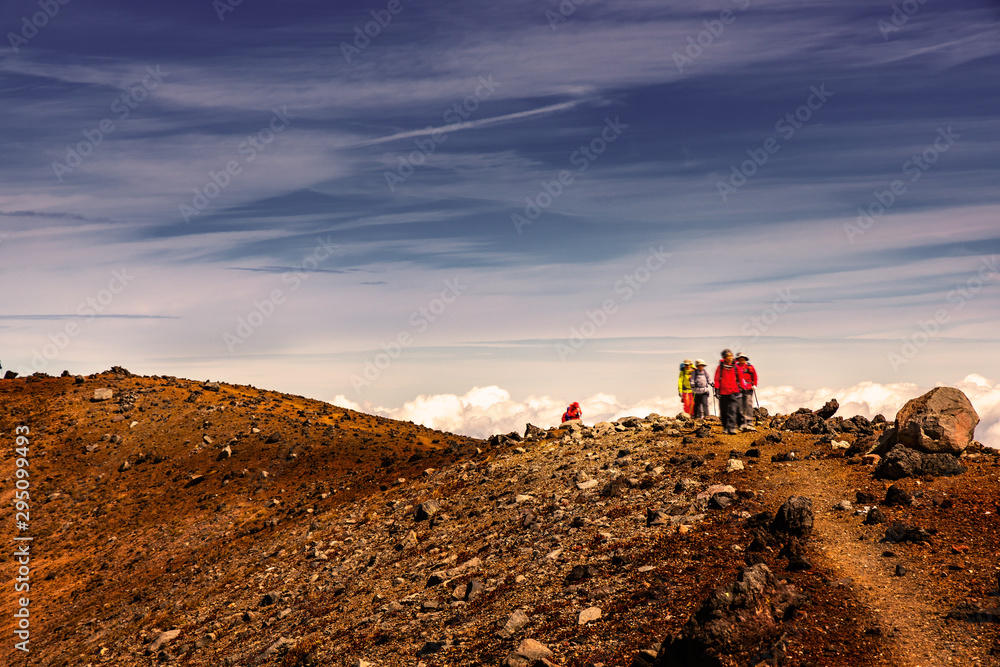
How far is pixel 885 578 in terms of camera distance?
14703 mm

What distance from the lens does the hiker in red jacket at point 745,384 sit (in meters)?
27.1

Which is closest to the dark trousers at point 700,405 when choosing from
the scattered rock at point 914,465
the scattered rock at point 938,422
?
the scattered rock at point 938,422

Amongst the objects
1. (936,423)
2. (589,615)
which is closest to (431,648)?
(589,615)

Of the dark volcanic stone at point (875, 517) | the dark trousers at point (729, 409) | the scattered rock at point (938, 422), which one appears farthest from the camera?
the dark trousers at point (729, 409)

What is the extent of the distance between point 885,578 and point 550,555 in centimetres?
861

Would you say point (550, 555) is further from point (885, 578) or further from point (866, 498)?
point (866, 498)

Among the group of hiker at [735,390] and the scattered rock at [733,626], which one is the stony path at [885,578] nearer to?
the scattered rock at [733,626]

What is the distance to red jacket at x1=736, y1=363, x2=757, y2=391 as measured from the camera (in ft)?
88.8

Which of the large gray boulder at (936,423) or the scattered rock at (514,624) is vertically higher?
the large gray boulder at (936,423)

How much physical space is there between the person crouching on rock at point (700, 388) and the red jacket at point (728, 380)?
466 cm

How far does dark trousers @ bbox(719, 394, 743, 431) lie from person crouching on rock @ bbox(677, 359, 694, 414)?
6.46 metres

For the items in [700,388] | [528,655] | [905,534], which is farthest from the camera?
[700,388]

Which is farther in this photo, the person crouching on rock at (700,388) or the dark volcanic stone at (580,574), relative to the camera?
the person crouching on rock at (700,388)

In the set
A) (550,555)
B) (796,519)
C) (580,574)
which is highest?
(796,519)
